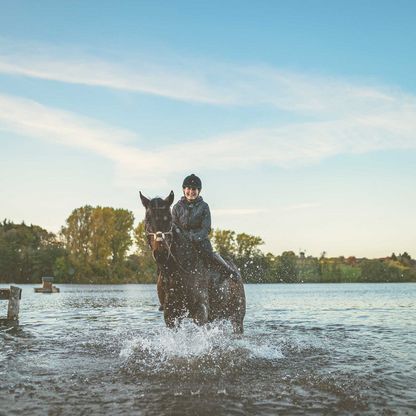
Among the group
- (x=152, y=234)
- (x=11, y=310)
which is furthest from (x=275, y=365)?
(x=11, y=310)

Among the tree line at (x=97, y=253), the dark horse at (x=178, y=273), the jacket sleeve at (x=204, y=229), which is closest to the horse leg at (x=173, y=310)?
the dark horse at (x=178, y=273)

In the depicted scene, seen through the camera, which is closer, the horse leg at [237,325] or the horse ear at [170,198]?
the horse ear at [170,198]

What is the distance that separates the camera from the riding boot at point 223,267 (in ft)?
28.5

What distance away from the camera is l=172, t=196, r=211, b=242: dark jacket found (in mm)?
8398

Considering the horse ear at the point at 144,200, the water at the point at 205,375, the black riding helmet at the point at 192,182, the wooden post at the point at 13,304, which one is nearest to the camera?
the water at the point at 205,375

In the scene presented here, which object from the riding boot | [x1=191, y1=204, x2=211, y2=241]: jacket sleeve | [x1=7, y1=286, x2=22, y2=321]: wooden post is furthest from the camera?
[x1=7, y1=286, x2=22, y2=321]: wooden post

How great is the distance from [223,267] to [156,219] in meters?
2.56

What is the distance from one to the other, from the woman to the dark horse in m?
0.20

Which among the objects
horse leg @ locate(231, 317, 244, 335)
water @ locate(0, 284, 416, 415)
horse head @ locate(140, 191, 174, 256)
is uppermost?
horse head @ locate(140, 191, 174, 256)

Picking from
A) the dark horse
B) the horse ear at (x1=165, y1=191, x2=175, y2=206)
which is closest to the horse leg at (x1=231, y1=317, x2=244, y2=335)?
the dark horse

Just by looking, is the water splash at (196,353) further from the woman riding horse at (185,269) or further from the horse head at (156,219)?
the horse head at (156,219)

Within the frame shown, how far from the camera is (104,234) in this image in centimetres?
9144

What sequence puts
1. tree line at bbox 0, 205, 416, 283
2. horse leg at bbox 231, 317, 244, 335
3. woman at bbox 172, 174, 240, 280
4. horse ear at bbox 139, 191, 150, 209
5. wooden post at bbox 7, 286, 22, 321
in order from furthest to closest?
tree line at bbox 0, 205, 416, 283
wooden post at bbox 7, 286, 22, 321
horse leg at bbox 231, 317, 244, 335
woman at bbox 172, 174, 240, 280
horse ear at bbox 139, 191, 150, 209

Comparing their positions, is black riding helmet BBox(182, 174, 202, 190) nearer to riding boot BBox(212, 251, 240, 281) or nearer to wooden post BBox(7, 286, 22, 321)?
riding boot BBox(212, 251, 240, 281)
